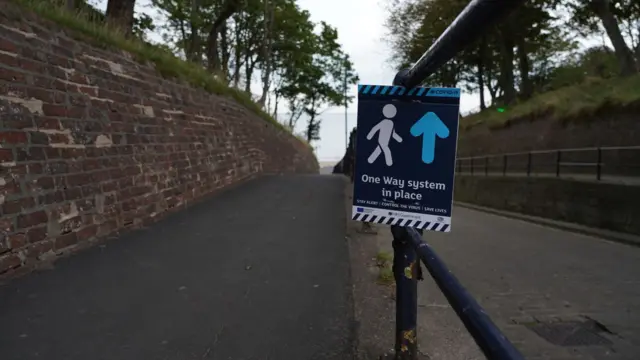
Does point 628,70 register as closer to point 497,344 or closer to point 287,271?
point 287,271

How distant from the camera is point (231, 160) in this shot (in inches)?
488

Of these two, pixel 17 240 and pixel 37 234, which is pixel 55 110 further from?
pixel 17 240

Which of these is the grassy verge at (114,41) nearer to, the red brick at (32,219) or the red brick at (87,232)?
the red brick at (32,219)

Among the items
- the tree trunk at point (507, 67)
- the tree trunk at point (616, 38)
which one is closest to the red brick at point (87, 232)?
the tree trunk at point (616, 38)

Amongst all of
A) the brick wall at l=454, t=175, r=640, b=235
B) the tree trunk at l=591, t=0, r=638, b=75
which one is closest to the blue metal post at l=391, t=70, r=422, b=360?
the brick wall at l=454, t=175, r=640, b=235

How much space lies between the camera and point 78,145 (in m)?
5.52

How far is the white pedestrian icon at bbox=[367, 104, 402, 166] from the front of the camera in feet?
9.09

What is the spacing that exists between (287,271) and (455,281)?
339cm

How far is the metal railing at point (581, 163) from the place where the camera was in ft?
33.8

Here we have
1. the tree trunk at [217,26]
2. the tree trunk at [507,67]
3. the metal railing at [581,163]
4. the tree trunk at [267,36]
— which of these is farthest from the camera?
the tree trunk at [507,67]

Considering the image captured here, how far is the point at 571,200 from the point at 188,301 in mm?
8943

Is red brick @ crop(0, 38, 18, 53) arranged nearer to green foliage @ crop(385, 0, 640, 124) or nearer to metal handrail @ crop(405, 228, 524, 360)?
metal handrail @ crop(405, 228, 524, 360)

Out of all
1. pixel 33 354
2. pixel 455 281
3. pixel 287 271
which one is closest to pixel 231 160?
pixel 287 271

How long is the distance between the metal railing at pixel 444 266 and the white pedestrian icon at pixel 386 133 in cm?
17
